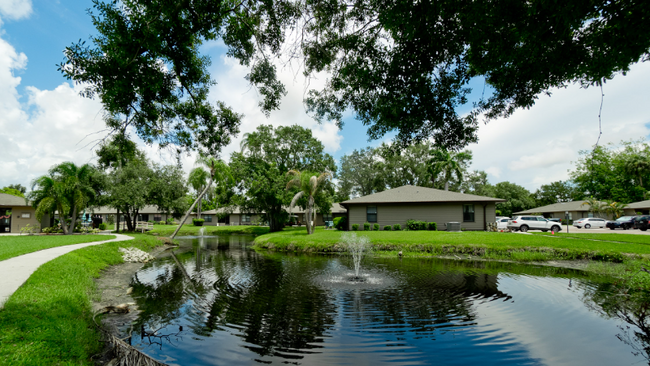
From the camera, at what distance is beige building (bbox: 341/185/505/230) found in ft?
93.5

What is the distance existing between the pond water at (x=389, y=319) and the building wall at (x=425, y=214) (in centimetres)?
1649

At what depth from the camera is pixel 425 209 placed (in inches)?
1159

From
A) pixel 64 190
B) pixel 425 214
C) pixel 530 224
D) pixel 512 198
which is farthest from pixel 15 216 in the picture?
pixel 512 198

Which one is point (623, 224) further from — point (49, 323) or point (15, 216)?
point (15, 216)

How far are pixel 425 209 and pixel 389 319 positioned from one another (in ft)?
78.0

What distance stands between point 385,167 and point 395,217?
2733 cm

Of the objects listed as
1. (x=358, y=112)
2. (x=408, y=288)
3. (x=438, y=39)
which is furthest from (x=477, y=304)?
(x=438, y=39)

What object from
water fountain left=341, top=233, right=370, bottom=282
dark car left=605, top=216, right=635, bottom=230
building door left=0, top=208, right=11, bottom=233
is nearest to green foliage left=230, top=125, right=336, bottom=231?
water fountain left=341, top=233, right=370, bottom=282

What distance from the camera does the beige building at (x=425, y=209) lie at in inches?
1122

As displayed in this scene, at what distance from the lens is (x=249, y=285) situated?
10.6 metres

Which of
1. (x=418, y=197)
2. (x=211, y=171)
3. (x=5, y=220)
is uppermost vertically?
(x=211, y=171)

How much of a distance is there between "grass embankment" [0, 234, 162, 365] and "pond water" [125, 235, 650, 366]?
1035 mm

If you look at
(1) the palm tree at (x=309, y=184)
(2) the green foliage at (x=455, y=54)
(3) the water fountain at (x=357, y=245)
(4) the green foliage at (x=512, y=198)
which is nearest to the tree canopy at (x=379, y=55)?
(2) the green foliage at (x=455, y=54)

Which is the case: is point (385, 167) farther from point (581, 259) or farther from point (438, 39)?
point (438, 39)
